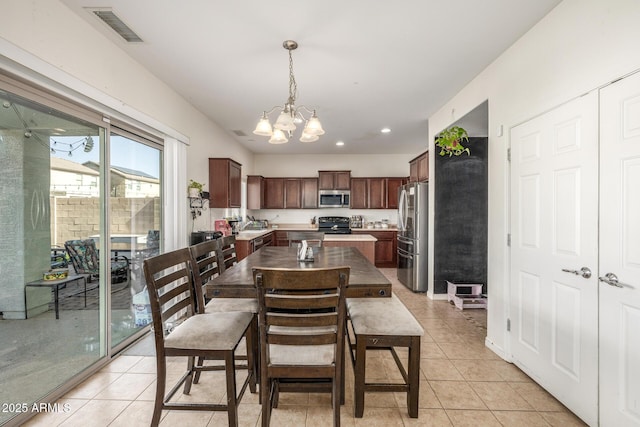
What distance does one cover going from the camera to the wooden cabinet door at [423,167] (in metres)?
4.47

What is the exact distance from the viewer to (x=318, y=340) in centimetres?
156

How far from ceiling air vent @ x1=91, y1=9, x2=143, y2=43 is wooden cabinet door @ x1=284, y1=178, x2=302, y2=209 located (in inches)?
187

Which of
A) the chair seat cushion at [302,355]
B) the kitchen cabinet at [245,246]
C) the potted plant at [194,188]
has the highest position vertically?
the potted plant at [194,188]

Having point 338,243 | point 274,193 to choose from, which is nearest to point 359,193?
point 274,193

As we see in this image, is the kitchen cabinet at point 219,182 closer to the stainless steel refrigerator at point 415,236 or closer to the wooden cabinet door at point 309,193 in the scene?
the wooden cabinet door at point 309,193

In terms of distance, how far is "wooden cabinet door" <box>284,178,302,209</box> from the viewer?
7.03 metres

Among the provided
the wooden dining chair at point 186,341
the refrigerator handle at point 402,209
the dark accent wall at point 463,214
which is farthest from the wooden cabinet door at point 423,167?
the wooden dining chair at point 186,341

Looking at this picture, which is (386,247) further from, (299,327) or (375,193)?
(299,327)

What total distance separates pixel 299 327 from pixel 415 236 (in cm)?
337

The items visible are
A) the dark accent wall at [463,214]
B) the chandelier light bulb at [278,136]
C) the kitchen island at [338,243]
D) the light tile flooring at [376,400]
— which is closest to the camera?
the light tile flooring at [376,400]

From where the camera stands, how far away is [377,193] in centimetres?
691

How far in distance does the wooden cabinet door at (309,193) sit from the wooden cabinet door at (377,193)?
4.26ft

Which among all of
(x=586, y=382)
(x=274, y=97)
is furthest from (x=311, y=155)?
(x=586, y=382)

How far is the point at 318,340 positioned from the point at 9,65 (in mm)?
2381
